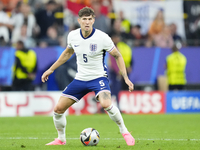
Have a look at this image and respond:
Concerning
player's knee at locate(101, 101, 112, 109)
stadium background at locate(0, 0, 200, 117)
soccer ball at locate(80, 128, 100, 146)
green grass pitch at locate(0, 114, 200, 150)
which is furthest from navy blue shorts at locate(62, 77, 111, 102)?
stadium background at locate(0, 0, 200, 117)

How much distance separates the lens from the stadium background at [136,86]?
14.1 m

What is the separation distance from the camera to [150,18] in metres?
16.7

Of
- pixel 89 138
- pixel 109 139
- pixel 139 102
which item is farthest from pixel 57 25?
pixel 89 138

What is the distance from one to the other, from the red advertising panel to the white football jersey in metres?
8.27

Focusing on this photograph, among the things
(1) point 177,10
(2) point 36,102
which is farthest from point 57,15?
(1) point 177,10

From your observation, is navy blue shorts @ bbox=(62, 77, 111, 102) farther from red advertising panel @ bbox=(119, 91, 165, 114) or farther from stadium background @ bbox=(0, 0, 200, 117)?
red advertising panel @ bbox=(119, 91, 165, 114)

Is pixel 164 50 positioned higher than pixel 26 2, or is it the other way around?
pixel 26 2

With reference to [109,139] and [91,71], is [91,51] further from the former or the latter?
[109,139]

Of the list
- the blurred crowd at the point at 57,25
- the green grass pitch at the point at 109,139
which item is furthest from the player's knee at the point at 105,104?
the blurred crowd at the point at 57,25

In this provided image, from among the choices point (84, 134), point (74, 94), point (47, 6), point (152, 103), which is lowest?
point (152, 103)

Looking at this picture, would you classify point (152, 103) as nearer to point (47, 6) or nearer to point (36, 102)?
point (36, 102)

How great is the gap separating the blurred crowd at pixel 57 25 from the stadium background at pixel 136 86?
244 millimetres

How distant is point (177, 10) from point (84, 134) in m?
11.8

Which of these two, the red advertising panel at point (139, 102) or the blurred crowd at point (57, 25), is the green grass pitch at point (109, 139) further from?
the blurred crowd at point (57, 25)
